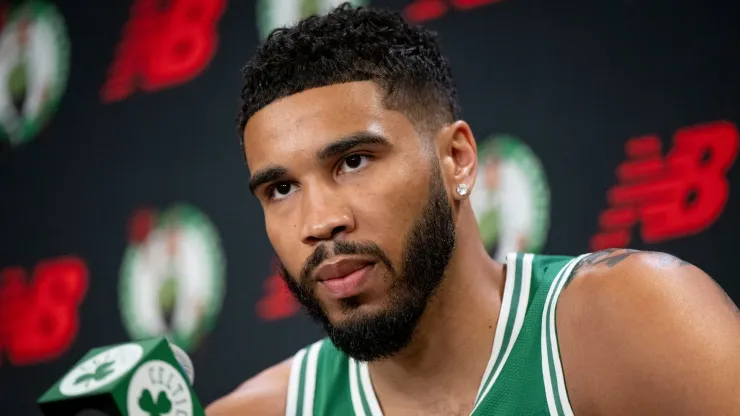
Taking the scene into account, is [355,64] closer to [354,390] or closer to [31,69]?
[354,390]

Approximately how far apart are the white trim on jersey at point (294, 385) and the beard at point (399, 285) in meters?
0.28

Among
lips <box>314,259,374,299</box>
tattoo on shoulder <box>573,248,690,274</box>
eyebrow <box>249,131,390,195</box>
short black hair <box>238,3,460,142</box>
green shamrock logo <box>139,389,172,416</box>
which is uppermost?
short black hair <box>238,3,460,142</box>

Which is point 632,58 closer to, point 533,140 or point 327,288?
point 533,140

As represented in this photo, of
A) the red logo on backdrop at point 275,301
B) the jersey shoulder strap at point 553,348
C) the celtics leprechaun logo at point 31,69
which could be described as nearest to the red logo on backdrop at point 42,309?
the celtics leprechaun logo at point 31,69

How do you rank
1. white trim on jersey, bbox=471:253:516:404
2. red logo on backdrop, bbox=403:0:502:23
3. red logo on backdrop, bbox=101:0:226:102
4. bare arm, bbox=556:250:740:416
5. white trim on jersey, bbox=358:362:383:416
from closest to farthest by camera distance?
1. bare arm, bbox=556:250:740:416
2. white trim on jersey, bbox=471:253:516:404
3. white trim on jersey, bbox=358:362:383:416
4. red logo on backdrop, bbox=403:0:502:23
5. red logo on backdrop, bbox=101:0:226:102

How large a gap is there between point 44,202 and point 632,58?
81.6 inches

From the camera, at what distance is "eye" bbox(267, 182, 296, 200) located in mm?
1466

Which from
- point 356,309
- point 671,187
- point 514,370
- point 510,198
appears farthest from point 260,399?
point 671,187

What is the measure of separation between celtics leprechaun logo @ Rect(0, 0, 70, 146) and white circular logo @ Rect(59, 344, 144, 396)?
2.22 metres

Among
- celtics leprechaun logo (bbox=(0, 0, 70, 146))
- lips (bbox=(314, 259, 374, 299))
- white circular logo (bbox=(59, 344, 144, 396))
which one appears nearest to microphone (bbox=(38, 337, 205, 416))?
white circular logo (bbox=(59, 344, 144, 396))

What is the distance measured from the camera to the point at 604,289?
51.7 inches

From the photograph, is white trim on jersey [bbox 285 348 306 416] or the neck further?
white trim on jersey [bbox 285 348 306 416]

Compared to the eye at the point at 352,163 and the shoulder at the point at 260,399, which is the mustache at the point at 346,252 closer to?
the eye at the point at 352,163

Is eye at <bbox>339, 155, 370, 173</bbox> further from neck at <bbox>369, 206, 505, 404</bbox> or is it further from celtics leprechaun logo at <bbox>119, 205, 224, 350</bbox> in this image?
celtics leprechaun logo at <bbox>119, 205, 224, 350</bbox>
